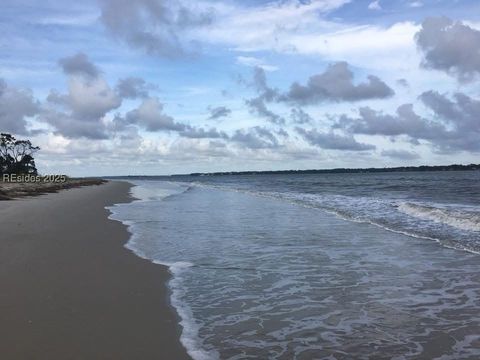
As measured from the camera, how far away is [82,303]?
7.66 meters

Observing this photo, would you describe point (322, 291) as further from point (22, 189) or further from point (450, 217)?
point (22, 189)

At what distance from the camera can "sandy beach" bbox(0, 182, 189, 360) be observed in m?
5.76

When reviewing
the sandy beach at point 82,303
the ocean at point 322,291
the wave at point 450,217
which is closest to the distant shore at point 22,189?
the ocean at point 322,291

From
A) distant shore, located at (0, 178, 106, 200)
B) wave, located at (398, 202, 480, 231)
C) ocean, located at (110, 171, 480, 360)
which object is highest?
distant shore, located at (0, 178, 106, 200)

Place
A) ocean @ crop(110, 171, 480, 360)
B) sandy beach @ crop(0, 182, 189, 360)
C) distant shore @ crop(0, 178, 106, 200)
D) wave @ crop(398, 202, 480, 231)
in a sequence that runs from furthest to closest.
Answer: distant shore @ crop(0, 178, 106, 200) < wave @ crop(398, 202, 480, 231) < ocean @ crop(110, 171, 480, 360) < sandy beach @ crop(0, 182, 189, 360)

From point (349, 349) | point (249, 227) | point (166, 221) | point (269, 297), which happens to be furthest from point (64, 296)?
point (166, 221)

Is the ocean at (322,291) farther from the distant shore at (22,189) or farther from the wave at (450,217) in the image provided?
the distant shore at (22,189)

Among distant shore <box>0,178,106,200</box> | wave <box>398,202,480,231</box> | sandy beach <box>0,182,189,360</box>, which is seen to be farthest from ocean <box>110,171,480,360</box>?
distant shore <box>0,178,106,200</box>

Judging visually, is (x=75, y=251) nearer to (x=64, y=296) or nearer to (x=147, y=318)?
(x=64, y=296)

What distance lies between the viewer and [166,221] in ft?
71.8

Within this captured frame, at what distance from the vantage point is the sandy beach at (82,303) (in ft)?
18.9

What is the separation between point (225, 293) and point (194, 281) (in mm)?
1228

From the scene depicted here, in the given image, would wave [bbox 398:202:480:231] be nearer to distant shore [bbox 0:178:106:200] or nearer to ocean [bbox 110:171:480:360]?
ocean [bbox 110:171:480:360]

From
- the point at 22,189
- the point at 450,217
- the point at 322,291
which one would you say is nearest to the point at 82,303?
the point at 322,291
